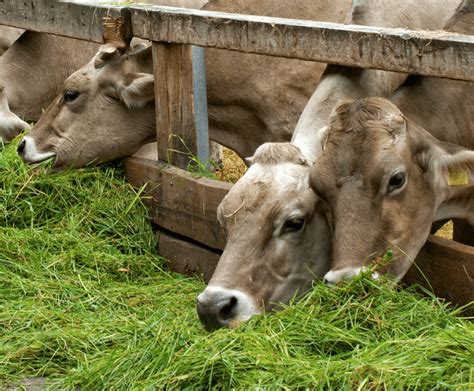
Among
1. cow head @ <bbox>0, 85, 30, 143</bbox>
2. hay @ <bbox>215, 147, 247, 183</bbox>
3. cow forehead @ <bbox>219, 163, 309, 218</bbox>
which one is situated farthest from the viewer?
hay @ <bbox>215, 147, 247, 183</bbox>

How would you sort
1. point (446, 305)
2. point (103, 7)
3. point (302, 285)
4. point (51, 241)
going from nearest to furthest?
1. point (446, 305)
2. point (302, 285)
3. point (51, 241)
4. point (103, 7)

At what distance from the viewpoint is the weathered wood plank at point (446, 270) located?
5.14 m

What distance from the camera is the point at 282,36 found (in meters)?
6.15

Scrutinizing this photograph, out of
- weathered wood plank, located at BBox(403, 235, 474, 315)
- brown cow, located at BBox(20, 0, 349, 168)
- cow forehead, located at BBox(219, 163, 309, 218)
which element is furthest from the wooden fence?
cow forehead, located at BBox(219, 163, 309, 218)

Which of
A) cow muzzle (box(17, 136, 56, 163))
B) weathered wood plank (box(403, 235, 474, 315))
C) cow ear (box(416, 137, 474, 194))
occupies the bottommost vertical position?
cow muzzle (box(17, 136, 56, 163))

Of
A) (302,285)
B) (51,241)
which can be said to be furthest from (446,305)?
(51,241)

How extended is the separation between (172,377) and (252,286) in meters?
1.06

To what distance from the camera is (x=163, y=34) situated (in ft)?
22.7

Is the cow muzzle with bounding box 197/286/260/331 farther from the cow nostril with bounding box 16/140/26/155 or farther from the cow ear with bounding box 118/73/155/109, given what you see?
the cow nostril with bounding box 16/140/26/155

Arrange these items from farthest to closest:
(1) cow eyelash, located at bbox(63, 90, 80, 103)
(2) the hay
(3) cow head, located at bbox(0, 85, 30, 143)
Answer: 1. (2) the hay
2. (3) cow head, located at bbox(0, 85, 30, 143)
3. (1) cow eyelash, located at bbox(63, 90, 80, 103)

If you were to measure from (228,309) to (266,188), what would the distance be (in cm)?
67

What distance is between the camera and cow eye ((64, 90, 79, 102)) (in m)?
7.83

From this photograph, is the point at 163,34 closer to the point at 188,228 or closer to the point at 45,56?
the point at 188,228

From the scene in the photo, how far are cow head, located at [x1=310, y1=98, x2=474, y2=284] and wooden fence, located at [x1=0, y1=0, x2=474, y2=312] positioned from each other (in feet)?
0.71
